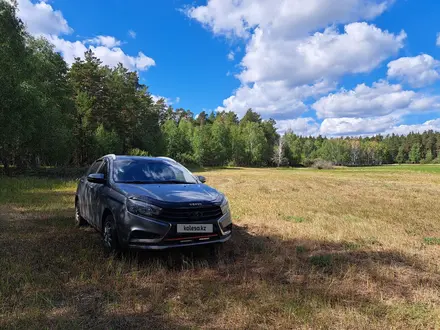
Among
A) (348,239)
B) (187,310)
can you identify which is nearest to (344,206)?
(348,239)

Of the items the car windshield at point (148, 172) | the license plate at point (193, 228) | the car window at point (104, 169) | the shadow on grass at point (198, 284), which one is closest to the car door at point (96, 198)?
the car window at point (104, 169)

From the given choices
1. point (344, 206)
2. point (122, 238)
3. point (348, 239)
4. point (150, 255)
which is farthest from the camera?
point (344, 206)

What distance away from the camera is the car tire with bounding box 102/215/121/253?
16.2 ft

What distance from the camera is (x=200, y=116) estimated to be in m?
110

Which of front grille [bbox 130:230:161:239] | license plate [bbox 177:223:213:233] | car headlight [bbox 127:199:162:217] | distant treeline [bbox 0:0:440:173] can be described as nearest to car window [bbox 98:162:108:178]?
car headlight [bbox 127:199:162:217]

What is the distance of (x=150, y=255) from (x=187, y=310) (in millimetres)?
2088

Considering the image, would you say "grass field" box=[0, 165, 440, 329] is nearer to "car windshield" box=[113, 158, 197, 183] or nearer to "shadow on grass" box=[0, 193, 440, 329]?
"shadow on grass" box=[0, 193, 440, 329]

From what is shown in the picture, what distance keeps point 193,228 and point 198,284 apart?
85cm

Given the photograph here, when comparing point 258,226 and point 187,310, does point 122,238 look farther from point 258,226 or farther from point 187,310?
point 258,226

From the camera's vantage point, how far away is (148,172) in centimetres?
605

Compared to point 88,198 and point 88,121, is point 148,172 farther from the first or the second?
point 88,121

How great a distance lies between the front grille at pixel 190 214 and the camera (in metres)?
4.60

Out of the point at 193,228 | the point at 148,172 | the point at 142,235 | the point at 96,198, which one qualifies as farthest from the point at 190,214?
the point at 96,198

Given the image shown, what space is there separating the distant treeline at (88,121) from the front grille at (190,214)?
17763mm
